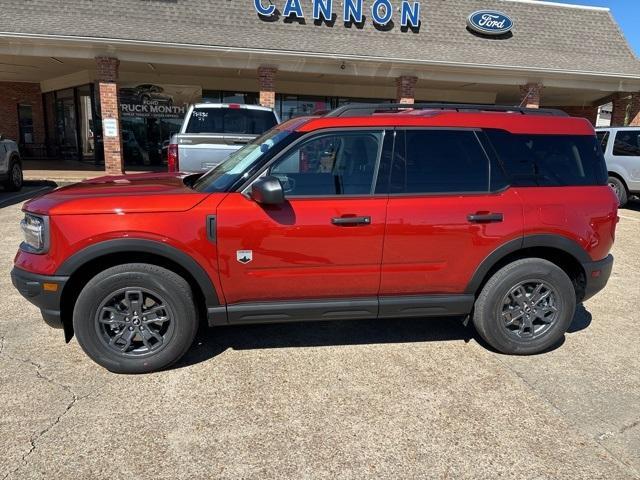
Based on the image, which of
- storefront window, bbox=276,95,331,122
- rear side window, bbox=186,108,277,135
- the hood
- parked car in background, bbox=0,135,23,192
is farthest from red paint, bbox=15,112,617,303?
storefront window, bbox=276,95,331,122

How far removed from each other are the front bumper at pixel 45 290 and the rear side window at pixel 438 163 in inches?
92.6

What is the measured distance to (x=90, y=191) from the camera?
3.41 meters

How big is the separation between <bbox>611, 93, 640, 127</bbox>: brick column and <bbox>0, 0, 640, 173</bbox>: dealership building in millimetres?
38

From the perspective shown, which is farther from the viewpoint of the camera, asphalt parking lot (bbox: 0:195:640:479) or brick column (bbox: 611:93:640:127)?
brick column (bbox: 611:93:640:127)

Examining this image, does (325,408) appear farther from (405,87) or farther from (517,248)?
(405,87)

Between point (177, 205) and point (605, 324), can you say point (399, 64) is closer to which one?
point (605, 324)

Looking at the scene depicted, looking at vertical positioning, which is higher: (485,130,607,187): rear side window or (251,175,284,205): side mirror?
(485,130,607,187): rear side window

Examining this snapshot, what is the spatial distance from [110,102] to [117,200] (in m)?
10.6

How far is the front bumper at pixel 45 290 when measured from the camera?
312cm

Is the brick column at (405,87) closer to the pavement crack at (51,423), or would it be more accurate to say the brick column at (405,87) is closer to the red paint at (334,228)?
the red paint at (334,228)

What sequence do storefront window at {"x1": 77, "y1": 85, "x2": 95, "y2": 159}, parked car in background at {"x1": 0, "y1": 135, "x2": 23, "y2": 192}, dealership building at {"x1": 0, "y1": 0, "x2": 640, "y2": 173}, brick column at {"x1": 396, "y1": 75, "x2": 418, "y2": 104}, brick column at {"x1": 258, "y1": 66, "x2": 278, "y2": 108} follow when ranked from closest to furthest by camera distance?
parked car in background at {"x1": 0, "y1": 135, "x2": 23, "y2": 192} < dealership building at {"x1": 0, "y1": 0, "x2": 640, "y2": 173} < brick column at {"x1": 258, "y1": 66, "x2": 278, "y2": 108} < brick column at {"x1": 396, "y1": 75, "x2": 418, "y2": 104} < storefront window at {"x1": 77, "y1": 85, "x2": 95, "y2": 159}

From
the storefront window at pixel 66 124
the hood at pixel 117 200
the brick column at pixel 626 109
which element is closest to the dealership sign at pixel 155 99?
the storefront window at pixel 66 124

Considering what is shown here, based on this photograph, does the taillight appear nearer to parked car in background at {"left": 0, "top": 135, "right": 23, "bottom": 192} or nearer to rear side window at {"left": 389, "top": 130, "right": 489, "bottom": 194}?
rear side window at {"left": 389, "top": 130, "right": 489, "bottom": 194}

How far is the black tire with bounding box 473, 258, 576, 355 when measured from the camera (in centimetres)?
367
